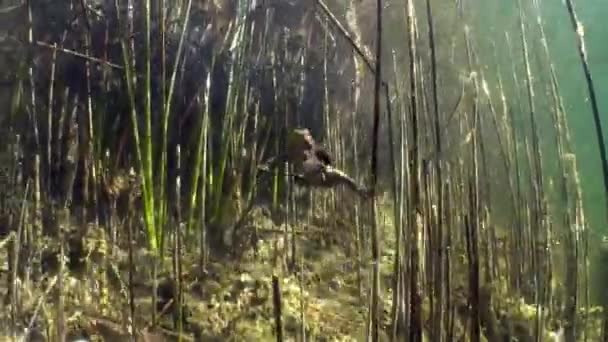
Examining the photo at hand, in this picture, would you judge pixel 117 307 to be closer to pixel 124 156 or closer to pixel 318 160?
pixel 318 160

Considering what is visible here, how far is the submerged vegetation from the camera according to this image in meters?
1.12

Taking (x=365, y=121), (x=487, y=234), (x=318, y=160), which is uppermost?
(x=365, y=121)

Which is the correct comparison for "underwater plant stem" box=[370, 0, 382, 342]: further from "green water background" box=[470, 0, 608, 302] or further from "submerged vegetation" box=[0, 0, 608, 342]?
"green water background" box=[470, 0, 608, 302]

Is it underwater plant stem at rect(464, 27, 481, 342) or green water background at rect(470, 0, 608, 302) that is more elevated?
green water background at rect(470, 0, 608, 302)

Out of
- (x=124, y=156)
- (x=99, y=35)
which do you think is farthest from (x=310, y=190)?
(x=99, y=35)

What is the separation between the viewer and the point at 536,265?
5.88ft

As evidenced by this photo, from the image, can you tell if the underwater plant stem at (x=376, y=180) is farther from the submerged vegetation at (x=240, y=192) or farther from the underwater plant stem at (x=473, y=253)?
the underwater plant stem at (x=473, y=253)

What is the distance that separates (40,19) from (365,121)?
5.58ft

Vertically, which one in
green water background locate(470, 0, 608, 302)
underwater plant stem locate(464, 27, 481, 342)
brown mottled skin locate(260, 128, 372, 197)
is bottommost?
underwater plant stem locate(464, 27, 481, 342)

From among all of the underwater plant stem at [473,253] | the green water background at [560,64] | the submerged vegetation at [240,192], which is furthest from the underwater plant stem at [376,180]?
the green water background at [560,64]

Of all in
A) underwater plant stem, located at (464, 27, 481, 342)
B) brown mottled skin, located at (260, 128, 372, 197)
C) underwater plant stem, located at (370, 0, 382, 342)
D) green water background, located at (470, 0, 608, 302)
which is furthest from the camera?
green water background, located at (470, 0, 608, 302)

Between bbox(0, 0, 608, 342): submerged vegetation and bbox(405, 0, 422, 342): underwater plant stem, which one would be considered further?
bbox(0, 0, 608, 342): submerged vegetation

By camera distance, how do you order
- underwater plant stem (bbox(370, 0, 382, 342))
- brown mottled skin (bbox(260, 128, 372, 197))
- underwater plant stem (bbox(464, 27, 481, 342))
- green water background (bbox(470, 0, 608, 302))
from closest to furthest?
underwater plant stem (bbox(370, 0, 382, 342)) → underwater plant stem (bbox(464, 27, 481, 342)) → brown mottled skin (bbox(260, 128, 372, 197)) → green water background (bbox(470, 0, 608, 302))

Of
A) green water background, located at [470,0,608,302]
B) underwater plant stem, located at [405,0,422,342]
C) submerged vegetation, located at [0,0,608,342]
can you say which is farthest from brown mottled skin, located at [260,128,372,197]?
green water background, located at [470,0,608,302]
